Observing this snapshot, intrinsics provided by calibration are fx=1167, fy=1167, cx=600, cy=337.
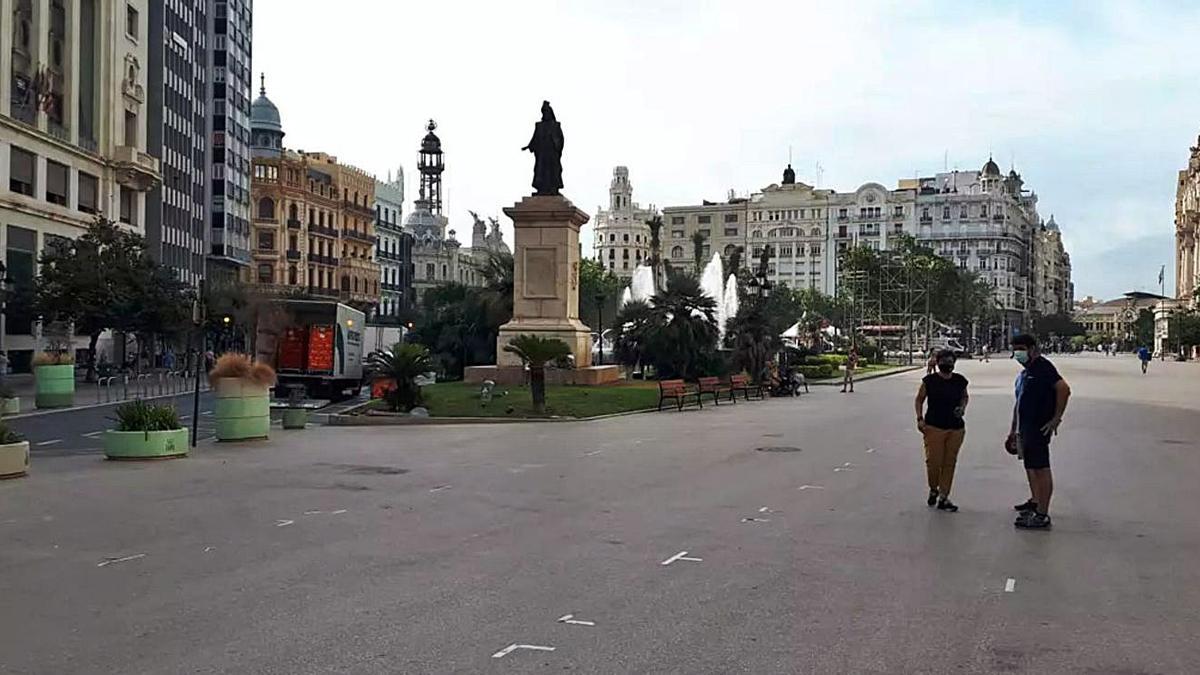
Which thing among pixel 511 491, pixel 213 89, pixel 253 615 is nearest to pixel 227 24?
pixel 213 89

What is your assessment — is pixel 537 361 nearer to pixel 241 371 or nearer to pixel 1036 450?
pixel 241 371

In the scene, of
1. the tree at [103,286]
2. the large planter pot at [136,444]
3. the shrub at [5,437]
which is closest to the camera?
the shrub at [5,437]

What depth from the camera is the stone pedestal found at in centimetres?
3212

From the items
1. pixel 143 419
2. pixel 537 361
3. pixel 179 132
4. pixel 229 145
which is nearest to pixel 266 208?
pixel 229 145

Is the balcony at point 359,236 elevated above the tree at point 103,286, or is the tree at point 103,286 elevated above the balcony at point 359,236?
the balcony at point 359,236

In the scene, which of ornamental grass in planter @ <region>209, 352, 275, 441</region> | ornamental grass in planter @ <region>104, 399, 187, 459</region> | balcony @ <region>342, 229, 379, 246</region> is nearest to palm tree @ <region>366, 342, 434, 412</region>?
ornamental grass in planter @ <region>209, 352, 275, 441</region>

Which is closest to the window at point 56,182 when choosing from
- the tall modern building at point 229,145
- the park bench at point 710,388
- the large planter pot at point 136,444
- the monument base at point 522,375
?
the monument base at point 522,375

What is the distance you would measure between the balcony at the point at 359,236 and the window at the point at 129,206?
1596 inches

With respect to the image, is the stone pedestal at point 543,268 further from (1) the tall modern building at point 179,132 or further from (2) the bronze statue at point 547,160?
(1) the tall modern building at point 179,132

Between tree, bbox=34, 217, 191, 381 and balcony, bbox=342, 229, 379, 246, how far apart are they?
50.2m

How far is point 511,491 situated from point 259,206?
263 ft

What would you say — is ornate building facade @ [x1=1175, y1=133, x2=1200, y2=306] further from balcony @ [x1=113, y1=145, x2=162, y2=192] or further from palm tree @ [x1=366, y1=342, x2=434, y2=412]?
palm tree @ [x1=366, y1=342, x2=434, y2=412]

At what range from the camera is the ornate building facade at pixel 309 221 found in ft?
288

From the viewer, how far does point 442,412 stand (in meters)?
24.0
